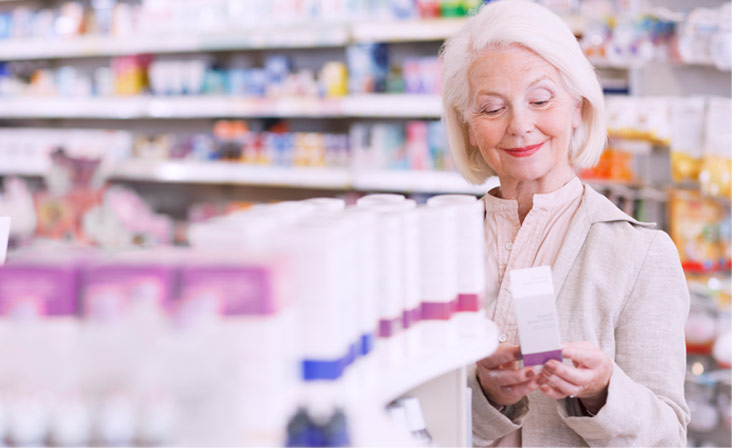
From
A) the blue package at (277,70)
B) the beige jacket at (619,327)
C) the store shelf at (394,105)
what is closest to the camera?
the beige jacket at (619,327)

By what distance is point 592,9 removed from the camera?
3420 millimetres

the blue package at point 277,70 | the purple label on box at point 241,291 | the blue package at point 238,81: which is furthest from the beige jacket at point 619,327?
the blue package at point 238,81

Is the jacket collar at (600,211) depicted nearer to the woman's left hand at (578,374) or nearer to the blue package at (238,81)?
the woman's left hand at (578,374)

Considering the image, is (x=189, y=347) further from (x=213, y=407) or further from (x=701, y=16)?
(x=701, y=16)

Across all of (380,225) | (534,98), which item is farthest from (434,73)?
(380,225)

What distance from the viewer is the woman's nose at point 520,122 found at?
169 centimetres

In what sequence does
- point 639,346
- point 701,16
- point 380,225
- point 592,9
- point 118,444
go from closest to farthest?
point 118,444 → point 380,225 → point 639,346 → point 701,16 → point 592,9

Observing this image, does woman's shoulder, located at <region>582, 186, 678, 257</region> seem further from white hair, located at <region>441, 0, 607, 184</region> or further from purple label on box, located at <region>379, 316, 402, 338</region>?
purple label on box, located at <region>379, 316, 402, 338</region>

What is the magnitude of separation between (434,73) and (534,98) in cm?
255

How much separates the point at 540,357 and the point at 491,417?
13.7 inches

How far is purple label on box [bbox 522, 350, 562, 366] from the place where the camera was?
4.39ft

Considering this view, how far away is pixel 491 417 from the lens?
1.65 metres

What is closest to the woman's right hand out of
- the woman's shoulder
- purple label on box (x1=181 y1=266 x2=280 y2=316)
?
the woman's shoulder

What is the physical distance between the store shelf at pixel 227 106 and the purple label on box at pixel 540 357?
2941mm
